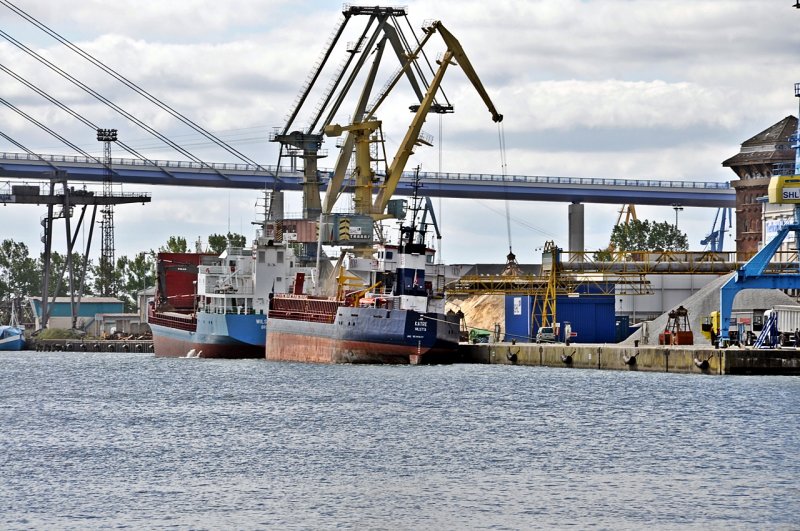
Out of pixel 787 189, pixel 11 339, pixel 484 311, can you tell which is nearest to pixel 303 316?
pixel 787 189

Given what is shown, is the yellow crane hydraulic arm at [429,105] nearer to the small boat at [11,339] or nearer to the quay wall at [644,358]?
the quay wall at [644,358]

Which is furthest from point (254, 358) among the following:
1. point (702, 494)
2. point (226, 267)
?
point (702, 494)

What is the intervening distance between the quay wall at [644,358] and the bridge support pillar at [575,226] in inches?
2901

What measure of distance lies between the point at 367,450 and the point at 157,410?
14.1 metres

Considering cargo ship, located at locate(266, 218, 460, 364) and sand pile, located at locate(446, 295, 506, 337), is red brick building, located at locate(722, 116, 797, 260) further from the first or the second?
cargo ship, located at locate(266, 218, 460, 364)

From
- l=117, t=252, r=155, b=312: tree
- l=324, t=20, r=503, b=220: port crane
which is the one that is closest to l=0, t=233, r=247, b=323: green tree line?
l=117, t=252, r=155, b=312: tree

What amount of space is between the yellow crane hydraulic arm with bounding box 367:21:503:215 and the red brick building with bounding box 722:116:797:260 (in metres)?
51.1

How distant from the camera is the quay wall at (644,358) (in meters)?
58.5

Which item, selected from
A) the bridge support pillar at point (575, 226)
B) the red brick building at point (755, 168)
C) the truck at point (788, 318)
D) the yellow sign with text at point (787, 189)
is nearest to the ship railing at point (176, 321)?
the truck at point (788, 318)

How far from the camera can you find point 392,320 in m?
69.6

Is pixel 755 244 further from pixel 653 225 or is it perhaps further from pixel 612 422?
pixel 612 422

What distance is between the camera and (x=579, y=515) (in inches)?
1141

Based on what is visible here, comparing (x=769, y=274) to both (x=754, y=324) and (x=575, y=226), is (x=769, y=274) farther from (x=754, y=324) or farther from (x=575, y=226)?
(x=575, y=226)

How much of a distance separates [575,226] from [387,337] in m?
85.2
